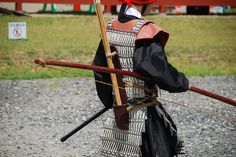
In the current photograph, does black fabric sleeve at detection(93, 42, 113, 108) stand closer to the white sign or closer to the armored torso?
the armored torso

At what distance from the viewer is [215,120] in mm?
7332

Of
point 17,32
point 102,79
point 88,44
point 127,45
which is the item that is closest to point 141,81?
point 127,45

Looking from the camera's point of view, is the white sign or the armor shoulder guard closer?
the armor shoulder guard

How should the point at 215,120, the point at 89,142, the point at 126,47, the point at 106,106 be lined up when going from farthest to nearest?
the point at 215,120 → the point at 89,142 → the point at 106,106 → the point at 126,47

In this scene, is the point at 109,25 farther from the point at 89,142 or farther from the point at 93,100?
the point at 93,100

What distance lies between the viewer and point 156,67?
12.1 feet

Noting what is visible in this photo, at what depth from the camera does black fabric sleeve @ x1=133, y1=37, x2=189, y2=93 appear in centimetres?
368

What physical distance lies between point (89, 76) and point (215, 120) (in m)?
3.37

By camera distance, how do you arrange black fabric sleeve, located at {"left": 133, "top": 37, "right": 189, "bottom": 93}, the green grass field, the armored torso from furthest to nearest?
1. the green grass field
2. the armored torso
3. black fabric sleeve, located at {"left": 133, "top": 37, "right": 189, "bottom": 93}

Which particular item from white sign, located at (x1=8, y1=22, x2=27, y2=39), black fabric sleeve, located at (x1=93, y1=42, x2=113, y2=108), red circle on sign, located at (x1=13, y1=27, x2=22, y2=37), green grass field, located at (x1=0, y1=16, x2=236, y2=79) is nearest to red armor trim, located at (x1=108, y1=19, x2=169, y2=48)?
black fabric sleeve, located at (x1=93, y1=42, x2=113, y2=108)

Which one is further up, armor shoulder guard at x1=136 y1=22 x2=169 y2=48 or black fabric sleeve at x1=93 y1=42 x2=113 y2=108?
armor shoulder guard at x1=136 y1=22 x2=169 y2=48

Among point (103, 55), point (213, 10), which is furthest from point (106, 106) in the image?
point (213, 10)

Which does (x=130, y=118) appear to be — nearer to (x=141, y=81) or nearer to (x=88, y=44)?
(x=141, y=81)

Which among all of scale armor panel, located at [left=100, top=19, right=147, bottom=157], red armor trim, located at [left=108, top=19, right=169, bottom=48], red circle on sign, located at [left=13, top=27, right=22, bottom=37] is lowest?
red circle on sign, located at [left=13, top=27, right=22, bottom=37]
